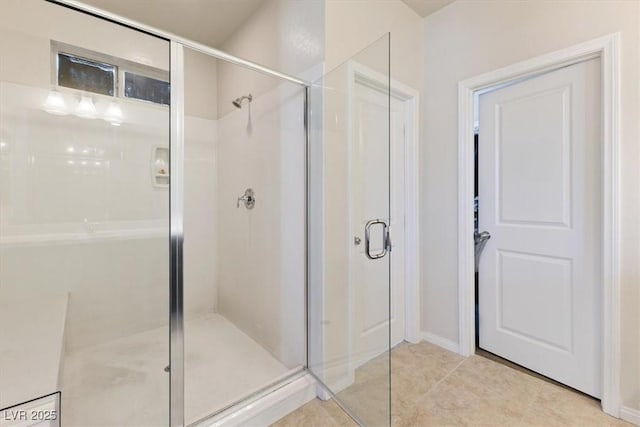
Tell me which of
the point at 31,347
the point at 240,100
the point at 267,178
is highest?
the point at 240,100

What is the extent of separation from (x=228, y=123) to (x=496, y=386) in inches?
108

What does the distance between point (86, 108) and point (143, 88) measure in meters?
0.42

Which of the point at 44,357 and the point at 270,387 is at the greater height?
the point at 44,357

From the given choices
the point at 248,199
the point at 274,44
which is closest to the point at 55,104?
the point at 248,199

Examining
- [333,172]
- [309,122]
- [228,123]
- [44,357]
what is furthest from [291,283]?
[228,123]

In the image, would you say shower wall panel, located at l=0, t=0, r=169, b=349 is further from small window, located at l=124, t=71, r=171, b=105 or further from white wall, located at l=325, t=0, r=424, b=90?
white wall, located at l=325, t=0, r=424, b=90

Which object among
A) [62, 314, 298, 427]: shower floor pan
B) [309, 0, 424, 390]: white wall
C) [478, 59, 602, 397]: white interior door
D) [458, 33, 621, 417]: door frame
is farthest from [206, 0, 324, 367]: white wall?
[458, 33, 621, 417]: door frame

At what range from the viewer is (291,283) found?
6.32 feet

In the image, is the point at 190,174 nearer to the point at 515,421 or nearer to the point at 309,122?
the point at 309,122

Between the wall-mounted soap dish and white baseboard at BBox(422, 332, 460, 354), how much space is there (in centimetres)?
223

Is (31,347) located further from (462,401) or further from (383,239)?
(462,401)

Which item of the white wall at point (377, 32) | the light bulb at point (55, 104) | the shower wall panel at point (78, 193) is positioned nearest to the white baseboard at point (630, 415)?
the white wall at point (377, 32)

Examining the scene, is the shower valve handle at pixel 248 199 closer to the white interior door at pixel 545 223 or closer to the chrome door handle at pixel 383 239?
the chrome door handle at pixel 383 239

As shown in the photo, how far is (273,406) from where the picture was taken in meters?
1.51
